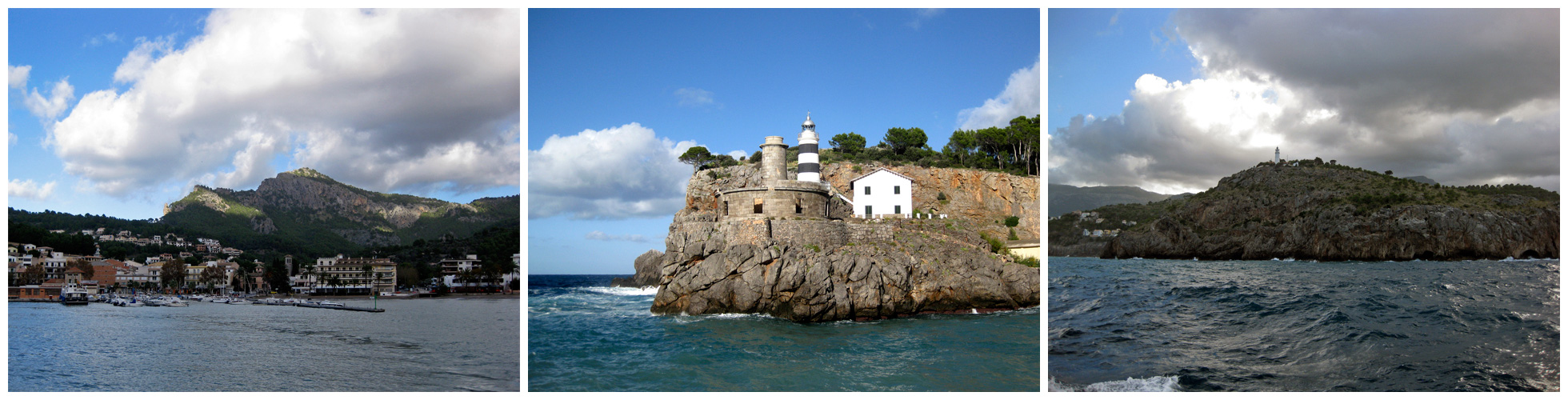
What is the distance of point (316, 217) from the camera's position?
117ft

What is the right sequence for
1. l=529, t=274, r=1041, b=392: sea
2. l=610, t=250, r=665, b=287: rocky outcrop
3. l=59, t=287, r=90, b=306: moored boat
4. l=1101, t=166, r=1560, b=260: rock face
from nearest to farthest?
l=529, t=274, r=1041, b=392: sea → l=1101, t=166, r=1560, b=260: rock face → l=610, t=250, r=665, b=287: rocky outcrop → l=59, t=287, r=90, b=306: moored boat

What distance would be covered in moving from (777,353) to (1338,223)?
1757 centimetres

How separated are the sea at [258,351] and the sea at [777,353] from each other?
139 cm

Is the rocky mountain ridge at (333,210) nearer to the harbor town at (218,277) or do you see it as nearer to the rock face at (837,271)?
the harbor town at (218,277)

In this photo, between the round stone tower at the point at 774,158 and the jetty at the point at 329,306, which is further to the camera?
the jetty at the point at 329,306

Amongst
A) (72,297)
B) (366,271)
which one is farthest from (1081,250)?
(366,271)

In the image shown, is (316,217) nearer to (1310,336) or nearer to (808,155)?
(808,155)

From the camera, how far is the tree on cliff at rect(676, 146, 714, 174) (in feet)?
82.9

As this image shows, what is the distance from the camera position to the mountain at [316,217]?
3192 centimetres

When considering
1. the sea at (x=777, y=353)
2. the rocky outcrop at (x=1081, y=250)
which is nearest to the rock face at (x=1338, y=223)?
the rocky outcrop at (x=1081, y=250)

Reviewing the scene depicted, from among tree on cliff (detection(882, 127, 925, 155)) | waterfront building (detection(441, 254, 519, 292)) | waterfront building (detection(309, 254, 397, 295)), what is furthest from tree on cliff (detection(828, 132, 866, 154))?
waterfront building (detection(309, 254, 397, 295))

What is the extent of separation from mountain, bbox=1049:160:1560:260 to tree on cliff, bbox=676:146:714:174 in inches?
583

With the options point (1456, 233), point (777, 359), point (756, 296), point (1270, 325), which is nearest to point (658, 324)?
point (756, 296)

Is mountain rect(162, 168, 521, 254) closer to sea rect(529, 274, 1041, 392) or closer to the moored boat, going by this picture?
the moored boat
